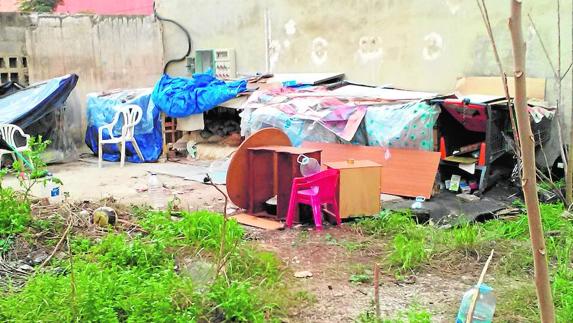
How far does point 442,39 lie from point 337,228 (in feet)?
14.2

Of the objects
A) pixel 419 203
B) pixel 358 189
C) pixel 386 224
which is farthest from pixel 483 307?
pixel 419 203

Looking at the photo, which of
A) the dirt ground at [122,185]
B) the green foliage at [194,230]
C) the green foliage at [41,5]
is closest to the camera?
the green foliage at [194,230]

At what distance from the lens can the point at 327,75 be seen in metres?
10.1

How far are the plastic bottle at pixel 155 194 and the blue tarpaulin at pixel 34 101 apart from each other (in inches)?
120

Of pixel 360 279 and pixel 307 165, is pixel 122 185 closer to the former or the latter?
pixel 307 165

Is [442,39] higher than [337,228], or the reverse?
[442,39]

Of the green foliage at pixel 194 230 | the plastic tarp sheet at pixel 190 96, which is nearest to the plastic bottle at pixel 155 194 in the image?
the green foliage at pixel 194 230

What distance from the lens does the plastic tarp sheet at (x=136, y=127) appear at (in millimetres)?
10227

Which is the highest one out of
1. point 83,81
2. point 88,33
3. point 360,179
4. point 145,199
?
point 88,33

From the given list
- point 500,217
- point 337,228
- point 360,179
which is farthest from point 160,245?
point 500,217

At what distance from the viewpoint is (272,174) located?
6164 mm

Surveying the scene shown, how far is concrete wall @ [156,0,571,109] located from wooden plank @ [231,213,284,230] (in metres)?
4.05

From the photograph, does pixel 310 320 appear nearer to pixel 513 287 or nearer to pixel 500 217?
pixel 513 287

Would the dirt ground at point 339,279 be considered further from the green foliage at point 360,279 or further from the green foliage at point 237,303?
the green foliage at point 237,303
